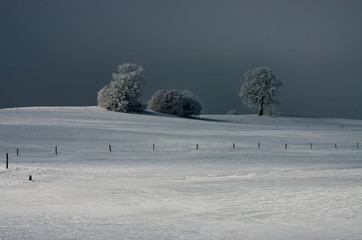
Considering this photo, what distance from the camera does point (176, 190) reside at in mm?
23438

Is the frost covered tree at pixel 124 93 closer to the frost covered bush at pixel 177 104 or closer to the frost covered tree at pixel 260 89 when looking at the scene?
the frost covered bush at pixel 177 104

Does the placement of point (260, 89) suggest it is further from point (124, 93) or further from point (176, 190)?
point (176, 190)

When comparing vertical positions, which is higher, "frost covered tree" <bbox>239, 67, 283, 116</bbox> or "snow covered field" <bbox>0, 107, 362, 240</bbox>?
"frost covered tree" <bbox>239, 67, 283, 116</bbox>

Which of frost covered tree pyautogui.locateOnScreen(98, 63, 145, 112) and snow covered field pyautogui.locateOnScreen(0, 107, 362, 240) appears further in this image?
frost covered tree pyautogui.locateOnScreen(98, 63, 145, 112)

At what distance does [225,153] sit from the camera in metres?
45.8

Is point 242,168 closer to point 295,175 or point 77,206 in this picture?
point 295,175

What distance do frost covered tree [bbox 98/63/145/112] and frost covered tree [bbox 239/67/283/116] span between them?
26.7 m

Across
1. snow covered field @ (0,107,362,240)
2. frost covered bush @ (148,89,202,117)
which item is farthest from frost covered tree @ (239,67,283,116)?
snow covered field @ (0,107,362,240)

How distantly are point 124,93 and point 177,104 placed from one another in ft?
38.6

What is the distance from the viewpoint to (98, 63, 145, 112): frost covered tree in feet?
322

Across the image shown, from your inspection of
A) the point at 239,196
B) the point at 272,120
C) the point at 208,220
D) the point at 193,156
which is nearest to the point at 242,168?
the point at 193,156

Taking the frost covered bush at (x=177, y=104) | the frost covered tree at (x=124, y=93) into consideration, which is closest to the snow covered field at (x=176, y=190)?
the frost covered tree at (x=124, y=93)

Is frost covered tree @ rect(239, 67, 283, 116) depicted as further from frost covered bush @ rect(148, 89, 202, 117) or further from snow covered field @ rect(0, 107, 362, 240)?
snow covered field @ rect(0, 107, 362, 240)

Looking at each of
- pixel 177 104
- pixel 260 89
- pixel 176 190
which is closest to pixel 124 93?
pixel 177 104
